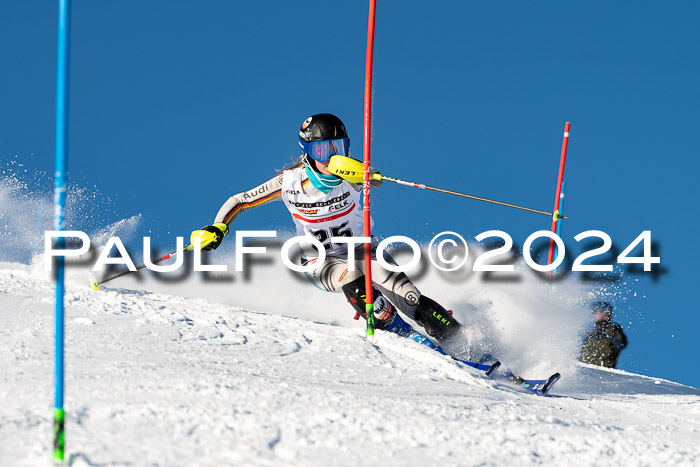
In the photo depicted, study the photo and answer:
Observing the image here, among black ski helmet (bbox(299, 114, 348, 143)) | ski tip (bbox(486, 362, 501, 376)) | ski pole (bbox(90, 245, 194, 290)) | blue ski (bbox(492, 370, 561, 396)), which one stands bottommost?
blue ski (bbox(492, 370, 561, 396))

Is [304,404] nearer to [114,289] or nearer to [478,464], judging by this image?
[478,464]

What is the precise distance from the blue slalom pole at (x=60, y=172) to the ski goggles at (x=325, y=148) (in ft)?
10.6

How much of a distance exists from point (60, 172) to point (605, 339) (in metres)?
8.49

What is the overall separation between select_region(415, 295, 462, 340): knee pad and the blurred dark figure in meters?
4.51

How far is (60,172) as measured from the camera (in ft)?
6.86

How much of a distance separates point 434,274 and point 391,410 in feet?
16.9

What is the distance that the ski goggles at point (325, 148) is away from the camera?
17.4 ft

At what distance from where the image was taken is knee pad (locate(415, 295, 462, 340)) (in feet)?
17.4

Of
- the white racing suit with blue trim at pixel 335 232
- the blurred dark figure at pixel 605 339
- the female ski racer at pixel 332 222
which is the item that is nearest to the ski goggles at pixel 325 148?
the female ski racer at pixel 332 222

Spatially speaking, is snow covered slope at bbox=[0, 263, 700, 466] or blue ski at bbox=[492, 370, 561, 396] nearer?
snow covered slope at bbox=[0, 263, 700, 466]

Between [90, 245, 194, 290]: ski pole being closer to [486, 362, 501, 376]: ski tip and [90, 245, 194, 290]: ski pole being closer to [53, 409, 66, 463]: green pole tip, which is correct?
[486, 362, 501, 376]: ski tip

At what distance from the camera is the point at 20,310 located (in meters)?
4.22

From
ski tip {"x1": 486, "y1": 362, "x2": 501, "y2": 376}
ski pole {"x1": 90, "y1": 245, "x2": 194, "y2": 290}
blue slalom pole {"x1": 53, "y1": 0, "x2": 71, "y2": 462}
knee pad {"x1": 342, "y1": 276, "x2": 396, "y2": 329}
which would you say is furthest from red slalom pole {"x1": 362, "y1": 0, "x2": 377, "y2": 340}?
blue slalom pole {"x1": 53, "y1": 0, "x2": 71, "y2": 462}

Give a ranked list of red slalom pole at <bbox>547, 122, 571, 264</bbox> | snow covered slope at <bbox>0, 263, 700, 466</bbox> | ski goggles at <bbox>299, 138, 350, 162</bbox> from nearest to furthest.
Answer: snow covered slope at <bbox>0, 263, 700, 466</bbox>
ski goggles at <bbox>299, 138, 350, 162</bbox>
red slalom pole at <bbox>547, 122, 571, 264</bbox>
